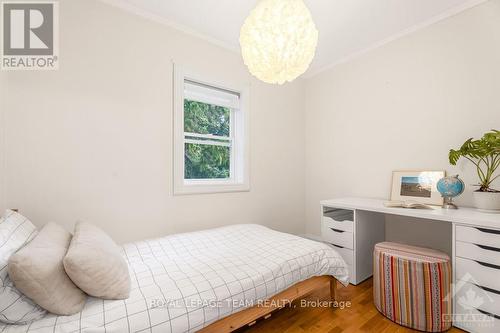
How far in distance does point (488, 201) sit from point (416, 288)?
0.86m

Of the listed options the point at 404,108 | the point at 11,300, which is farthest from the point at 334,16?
the point at 11,300

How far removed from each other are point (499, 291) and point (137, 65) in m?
3.13

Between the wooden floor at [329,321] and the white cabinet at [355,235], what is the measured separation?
346mm

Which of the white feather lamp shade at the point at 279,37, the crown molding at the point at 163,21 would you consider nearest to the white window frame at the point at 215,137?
the crown molding at the point at 163,21

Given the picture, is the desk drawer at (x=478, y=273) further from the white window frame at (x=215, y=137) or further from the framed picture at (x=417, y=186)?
the white window frame at (x=215, y=137)

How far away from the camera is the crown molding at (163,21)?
198 cm

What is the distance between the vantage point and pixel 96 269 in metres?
1.01

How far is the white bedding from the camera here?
37.7 inches

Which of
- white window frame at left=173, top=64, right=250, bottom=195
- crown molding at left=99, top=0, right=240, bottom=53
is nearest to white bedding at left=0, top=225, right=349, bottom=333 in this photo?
white window frame at left=173, top=64, right=250, bottom=195

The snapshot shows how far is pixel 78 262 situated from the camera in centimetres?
96

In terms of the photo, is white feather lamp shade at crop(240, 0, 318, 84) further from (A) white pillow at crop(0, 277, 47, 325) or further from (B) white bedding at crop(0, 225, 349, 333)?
(A) white pillow at crop(0, 277, 47, 325)

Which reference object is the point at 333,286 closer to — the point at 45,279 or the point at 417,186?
the point at 417,186

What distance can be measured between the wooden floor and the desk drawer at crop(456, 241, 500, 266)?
54 cm

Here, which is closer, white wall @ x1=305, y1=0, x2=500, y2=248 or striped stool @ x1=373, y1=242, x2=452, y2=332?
striped stool @ x1=373, y1=242, x2=452, y2=332
